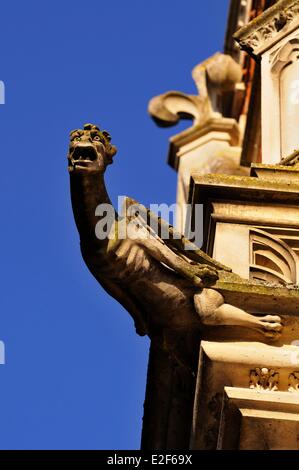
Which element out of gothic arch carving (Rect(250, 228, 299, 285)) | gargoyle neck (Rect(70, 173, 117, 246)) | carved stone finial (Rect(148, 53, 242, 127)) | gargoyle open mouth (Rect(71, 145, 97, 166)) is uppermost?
carved stone finial (Rect(148, 53, 242, 127))

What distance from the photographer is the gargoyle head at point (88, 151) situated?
1066 cm

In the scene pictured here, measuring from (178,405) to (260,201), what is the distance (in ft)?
6.38

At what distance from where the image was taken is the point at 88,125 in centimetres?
1088

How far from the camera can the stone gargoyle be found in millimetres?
10570

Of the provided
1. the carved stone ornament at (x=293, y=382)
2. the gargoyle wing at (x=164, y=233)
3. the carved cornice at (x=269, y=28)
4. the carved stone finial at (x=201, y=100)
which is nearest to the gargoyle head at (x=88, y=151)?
the gargoyle wing at (x=164, y=233)

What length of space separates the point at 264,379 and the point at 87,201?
1814 mm

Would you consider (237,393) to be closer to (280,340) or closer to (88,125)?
(280,340)

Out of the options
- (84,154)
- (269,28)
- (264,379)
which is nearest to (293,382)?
(264,379)

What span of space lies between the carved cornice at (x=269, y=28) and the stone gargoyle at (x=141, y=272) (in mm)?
5733

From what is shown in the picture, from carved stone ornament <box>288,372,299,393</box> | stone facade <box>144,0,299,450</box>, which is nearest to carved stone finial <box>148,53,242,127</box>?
stone facade <box>144,0,299,450</box>

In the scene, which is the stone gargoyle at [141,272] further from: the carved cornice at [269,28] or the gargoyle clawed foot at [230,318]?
the carved cornice at [269,28]

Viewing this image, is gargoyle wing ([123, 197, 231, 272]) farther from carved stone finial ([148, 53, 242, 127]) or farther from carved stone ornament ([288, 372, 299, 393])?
carved stone finial ([148, 53, 242, 127])

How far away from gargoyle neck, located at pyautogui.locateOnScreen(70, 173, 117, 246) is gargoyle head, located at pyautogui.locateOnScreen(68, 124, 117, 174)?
6 centimetres
